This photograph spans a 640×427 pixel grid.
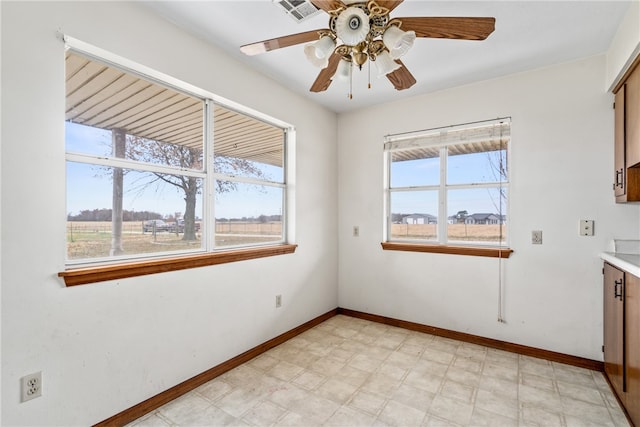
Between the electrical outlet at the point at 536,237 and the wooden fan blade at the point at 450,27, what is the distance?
74.3 inches

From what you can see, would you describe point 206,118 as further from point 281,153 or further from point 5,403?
point 5,403

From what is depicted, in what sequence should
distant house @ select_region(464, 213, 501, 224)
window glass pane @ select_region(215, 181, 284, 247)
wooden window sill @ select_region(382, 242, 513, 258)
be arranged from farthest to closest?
distant house @ select_region(464, 213, 501, 224) → wooden window sill @ select_region(382, 242, 513, 258) → window glass pane @ select_region(215, 181, 284, 247)

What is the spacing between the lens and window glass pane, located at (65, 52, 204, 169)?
1718 mm

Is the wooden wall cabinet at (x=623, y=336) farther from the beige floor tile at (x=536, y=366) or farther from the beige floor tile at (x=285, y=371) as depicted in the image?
the beige floor tile at (x=285, y=371)

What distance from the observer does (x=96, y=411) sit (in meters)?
1.68

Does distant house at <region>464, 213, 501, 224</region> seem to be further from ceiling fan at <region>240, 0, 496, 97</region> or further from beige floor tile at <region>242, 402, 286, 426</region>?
beige floor tile at <region>242, 402, 286, 426</region>

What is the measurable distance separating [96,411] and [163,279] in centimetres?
78

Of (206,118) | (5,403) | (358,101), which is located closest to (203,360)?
(5,403)

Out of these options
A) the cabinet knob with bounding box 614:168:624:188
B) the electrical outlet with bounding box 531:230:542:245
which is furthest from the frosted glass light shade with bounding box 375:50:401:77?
the electrical outlet with bounding box 531:230:542:245

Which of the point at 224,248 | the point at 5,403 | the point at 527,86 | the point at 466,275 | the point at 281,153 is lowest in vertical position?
the point at 5,403

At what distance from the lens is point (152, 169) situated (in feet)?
6.67

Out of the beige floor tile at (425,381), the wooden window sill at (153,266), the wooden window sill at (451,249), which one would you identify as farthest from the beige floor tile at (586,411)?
the wooden window sill at (153,266)

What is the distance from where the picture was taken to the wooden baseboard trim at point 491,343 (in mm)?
2447

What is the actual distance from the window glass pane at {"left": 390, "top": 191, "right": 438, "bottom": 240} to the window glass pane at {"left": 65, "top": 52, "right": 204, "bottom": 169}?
2.20m
